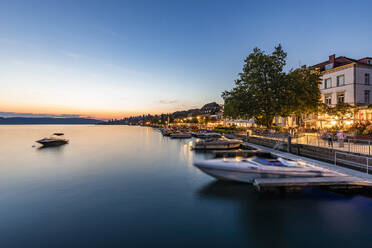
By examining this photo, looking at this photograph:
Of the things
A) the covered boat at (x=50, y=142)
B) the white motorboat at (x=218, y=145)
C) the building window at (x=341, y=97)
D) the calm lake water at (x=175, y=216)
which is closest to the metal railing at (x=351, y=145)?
the calm lake water at (x=175, y=216)

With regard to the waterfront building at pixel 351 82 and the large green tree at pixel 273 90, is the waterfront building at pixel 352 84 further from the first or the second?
the large green tree at pixel 273 90

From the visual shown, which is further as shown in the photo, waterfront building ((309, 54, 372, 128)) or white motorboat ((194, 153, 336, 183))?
waterfront building ((309, 54, 372, 128))

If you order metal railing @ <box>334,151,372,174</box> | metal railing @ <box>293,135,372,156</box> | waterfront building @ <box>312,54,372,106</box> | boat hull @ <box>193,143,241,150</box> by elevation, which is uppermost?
waterfront building @ <box>312,54,372,106</box>

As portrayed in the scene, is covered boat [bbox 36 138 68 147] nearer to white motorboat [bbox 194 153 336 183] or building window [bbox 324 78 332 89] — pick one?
white motorboat [bbox 194 153 336 183]

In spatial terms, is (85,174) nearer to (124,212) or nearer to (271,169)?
(124,212)

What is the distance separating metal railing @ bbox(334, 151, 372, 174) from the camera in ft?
39.8

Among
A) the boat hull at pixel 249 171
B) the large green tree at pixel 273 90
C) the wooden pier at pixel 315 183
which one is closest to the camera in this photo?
the wooden pier at pixel 315 183

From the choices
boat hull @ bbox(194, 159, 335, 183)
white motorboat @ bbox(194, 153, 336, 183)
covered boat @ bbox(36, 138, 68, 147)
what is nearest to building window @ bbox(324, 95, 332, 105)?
white motorboat @ bbox(194, 153, 336, 183)

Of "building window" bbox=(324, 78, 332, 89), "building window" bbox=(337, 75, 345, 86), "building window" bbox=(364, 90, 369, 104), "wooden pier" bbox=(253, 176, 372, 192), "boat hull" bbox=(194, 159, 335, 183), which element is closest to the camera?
"wooden pier" bbox=(253, 176, 372, 192)

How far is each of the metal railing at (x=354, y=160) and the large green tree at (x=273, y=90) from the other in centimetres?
1464

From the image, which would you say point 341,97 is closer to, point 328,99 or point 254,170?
point 328,99

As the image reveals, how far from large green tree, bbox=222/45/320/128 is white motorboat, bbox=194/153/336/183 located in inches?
680

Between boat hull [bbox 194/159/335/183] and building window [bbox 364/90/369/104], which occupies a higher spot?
building window [bbox 364/90/369/104]

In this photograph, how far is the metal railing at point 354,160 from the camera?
1212cm
